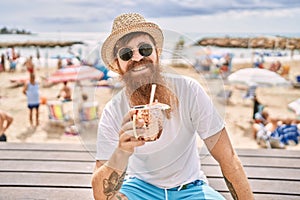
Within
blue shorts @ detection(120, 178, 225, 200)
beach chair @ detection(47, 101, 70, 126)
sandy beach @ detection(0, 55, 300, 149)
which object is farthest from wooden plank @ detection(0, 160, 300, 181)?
beach chair @ detection(47, 101, 70, 126)

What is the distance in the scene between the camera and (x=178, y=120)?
1068 mm

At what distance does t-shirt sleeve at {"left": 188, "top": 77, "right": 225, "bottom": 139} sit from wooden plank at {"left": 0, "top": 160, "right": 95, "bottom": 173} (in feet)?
2.54

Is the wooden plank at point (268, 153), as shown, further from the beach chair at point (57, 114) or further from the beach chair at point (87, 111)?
the beach chair at point (57, 114)

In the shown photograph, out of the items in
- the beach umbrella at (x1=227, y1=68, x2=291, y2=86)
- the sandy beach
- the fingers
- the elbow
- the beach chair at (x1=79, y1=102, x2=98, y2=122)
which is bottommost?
the sandy beach

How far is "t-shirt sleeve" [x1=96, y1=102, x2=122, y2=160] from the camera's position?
3.47 ft

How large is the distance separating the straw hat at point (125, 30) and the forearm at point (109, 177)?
0.23 metres

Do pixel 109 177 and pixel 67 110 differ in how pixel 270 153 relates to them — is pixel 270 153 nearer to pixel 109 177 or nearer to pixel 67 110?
pixel 109 177

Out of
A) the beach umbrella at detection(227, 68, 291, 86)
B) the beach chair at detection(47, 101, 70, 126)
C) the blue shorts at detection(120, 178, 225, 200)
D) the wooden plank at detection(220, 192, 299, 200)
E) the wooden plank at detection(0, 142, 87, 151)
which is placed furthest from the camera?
the beach umbrella at detection(227, 68, 291, 86)

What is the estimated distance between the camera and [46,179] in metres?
1.63

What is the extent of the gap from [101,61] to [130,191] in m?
0.45

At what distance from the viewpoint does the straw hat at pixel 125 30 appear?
0.93m

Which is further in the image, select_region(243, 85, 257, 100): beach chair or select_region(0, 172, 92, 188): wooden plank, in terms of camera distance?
select_region(243, 85, 257, 100): beach chair

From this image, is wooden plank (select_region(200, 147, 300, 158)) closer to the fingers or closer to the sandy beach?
the fingers

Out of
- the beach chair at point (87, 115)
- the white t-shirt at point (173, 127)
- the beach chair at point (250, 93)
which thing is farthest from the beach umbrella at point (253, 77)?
the beach chair at point (87, 115)
